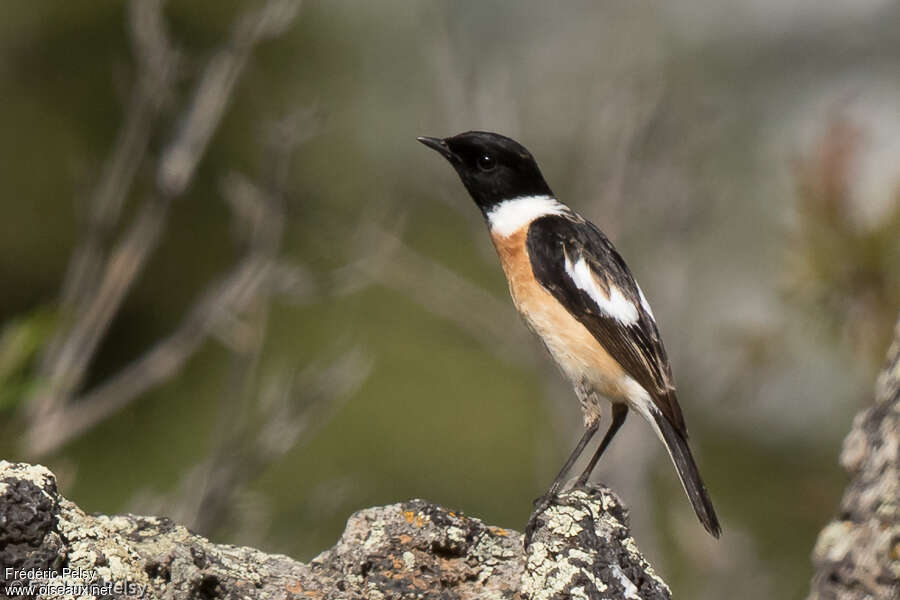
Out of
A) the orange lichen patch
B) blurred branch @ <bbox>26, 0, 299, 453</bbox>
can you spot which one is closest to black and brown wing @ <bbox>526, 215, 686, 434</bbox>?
blurred branch @ <bbox>26, 0, 299, 453</bbox>

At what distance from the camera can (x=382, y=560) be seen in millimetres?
3529

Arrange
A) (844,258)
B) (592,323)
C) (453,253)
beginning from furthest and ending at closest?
(453,253), (844,258), (592,323)

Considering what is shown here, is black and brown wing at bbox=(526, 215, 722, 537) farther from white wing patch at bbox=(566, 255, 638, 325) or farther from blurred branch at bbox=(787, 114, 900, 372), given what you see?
blurred branch at bbox=(787, 114, 900, 372)

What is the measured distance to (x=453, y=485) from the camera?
13594mm

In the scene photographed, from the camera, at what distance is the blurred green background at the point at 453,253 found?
5.80 metres

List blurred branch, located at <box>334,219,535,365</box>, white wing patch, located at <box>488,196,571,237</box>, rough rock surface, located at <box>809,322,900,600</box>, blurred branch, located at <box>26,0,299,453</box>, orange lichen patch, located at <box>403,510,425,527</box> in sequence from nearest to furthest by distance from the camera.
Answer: orange lichen patch, located at <box>403,510,425,527</box>, rough rock surface, located at <box>809,322,900,600</box>, blurred branch, located at <box>26,0,299,453</box>, white wing patch, located at <box>488,196,571,237</box>, blurred branch, located at <box>334,219,535,365</box>

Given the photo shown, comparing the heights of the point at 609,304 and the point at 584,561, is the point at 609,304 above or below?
above

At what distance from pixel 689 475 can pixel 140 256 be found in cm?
253

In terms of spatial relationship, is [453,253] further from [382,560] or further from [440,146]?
[382,560]

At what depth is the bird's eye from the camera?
5.90 m

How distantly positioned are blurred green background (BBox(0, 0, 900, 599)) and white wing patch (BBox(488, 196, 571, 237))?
2.97 ft

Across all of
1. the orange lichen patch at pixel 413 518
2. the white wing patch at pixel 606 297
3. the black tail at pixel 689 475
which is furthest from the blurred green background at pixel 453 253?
the orange lichen patch at pixel 413 518

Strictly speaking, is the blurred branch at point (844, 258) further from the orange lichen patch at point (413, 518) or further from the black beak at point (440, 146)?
the orange lichen patch at point (413, 518)

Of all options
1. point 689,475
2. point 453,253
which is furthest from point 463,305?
point 453,253
